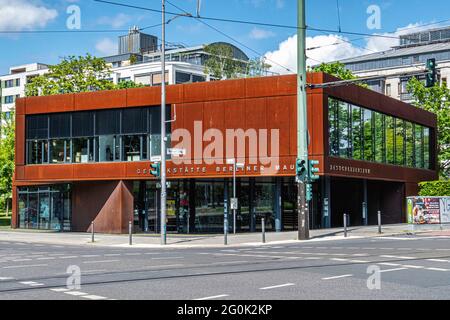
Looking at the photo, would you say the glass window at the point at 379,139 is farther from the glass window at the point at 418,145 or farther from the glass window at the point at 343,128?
the glass window at the point at 418,145

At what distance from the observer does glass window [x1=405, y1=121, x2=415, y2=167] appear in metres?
48.4

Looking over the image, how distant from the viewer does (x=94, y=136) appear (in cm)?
4081

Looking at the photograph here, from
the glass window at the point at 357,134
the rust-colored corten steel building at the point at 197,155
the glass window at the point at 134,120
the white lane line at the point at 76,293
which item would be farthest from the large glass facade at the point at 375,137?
the white lane line at the point at 76,293

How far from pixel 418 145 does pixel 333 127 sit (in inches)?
656

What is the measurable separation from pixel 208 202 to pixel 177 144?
403 cm

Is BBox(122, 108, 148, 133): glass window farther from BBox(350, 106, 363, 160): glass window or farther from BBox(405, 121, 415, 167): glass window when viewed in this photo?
BBox(405, 121, 415, 167): glass window

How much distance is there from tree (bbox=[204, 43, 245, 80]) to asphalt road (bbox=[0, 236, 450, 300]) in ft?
199

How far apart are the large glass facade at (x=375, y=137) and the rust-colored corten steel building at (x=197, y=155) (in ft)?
0.41

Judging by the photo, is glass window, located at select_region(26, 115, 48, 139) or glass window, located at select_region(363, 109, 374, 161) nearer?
glass window, located at select_region(363, 109, 374, 161)

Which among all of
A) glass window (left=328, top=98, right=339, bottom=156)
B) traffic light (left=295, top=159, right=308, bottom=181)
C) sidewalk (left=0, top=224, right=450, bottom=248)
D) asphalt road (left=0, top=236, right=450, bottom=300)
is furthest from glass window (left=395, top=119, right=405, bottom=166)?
asphalt road (left=0, top=236, right=450, bottom=300)

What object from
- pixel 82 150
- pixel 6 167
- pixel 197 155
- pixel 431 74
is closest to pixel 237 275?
pixel 431 74

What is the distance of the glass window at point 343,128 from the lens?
37938 mm
